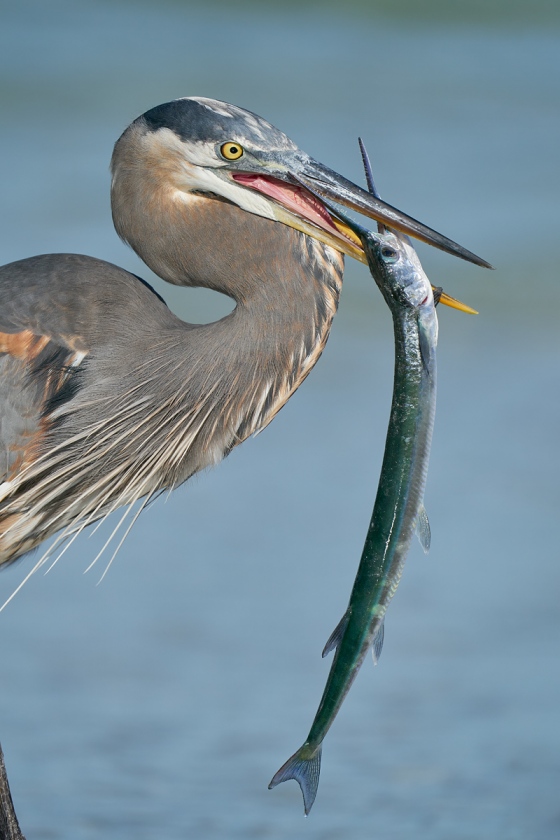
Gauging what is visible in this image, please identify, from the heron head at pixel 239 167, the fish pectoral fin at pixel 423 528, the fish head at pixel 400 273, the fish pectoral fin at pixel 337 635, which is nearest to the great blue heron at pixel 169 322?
the heron head at pixel 239 167

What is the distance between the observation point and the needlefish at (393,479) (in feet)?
8.73

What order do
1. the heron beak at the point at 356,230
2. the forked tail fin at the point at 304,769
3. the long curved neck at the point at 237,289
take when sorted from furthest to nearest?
the long curved neck at the point at 237,289
the heron beak at the point at 356,230
the forked tail fin at the point at 304,769

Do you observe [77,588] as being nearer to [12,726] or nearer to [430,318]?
[12,726]

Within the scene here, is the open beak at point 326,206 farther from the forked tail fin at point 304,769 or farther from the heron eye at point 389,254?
the forked tail fin at point 304,769

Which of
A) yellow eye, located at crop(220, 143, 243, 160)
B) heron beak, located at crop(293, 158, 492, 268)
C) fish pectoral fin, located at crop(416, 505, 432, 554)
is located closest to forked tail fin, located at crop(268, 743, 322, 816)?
fish pectoral fin, located at crop(416, 505, 432, 554)

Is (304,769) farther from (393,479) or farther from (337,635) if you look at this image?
(393,479)

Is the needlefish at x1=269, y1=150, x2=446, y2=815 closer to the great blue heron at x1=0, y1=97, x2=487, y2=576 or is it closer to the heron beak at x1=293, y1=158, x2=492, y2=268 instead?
the heron beak at x1=293, y1=158, x2=492, y2=268

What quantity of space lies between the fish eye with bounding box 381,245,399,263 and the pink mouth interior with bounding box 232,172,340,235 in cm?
43

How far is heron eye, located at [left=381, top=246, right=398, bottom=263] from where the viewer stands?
2.66 meters

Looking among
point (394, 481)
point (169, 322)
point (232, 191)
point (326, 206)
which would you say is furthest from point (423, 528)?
point (169, 322)

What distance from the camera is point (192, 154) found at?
3172 millimetres

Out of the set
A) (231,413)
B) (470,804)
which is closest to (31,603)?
(470,804)

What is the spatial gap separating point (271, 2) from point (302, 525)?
8.81m

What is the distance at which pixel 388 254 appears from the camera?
8.75 feet
